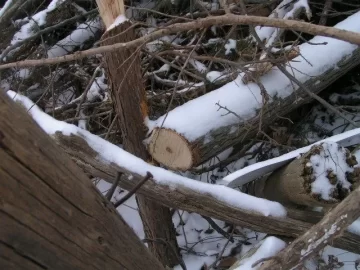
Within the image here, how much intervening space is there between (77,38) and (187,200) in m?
1.73

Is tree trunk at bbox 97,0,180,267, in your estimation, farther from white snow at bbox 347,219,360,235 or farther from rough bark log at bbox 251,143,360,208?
white snow at bbox 347,219,360,235

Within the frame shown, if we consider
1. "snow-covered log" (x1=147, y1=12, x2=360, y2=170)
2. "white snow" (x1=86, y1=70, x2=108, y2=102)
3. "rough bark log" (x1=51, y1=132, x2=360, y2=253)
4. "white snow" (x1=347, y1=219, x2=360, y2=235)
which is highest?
"white snow" (x1=86, y1=70, x2=108, y2=102)

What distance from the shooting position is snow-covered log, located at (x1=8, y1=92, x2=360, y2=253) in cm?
192

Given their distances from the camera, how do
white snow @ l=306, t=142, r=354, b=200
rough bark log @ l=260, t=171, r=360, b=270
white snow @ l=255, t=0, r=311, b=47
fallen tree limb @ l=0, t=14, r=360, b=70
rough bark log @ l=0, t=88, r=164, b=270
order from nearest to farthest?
rough bark log @ l=0, t=88, r=164, b=270 < fallen tree limb @ l=0, t=14, r=360, b=70 < rough bark log @ l=260, t=171, r=360, b=270 < white snow @ l=306, t=142, r=354, b=200 < white snow @ l=255, t=0, r=311, b=47

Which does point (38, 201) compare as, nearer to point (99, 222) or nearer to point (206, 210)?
point (99, 222)

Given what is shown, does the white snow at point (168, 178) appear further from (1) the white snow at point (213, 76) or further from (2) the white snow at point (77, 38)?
(2) the white snow at point (77, 38)

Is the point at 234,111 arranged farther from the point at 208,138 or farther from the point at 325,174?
the point at 325,174

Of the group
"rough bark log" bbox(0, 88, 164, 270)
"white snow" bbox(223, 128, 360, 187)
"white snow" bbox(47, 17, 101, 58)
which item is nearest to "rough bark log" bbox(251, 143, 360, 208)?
"white snow" bbox(223, 128, 360, 187)

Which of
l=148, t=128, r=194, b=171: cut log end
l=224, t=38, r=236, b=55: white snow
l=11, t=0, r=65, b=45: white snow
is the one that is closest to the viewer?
l=148, t=128, r=194, b=171: cut log end

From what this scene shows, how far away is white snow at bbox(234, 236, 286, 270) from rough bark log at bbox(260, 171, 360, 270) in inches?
5.0

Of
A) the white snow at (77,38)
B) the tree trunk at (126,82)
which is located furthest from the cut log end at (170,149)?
the white snow at (77,38)

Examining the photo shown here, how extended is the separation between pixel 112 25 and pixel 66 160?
56.2 inches

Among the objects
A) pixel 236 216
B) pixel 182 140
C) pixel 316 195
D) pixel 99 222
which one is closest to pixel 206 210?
pixel 236 216

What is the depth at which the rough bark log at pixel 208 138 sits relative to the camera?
203 centimetres
